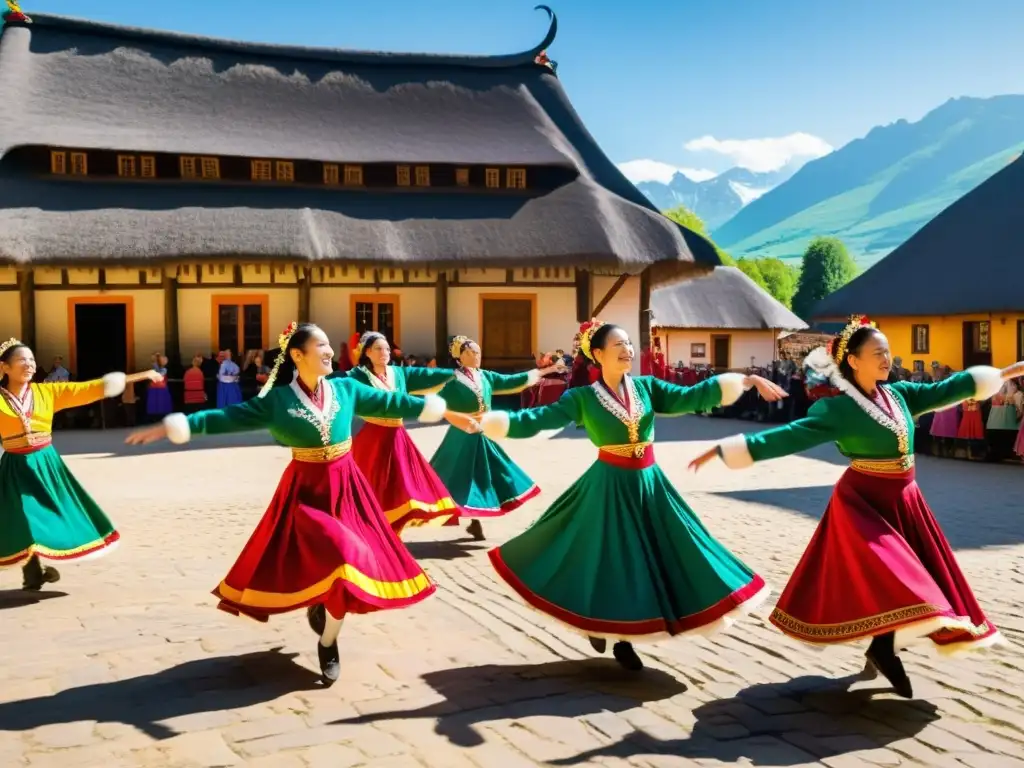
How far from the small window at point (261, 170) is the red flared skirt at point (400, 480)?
579 inches

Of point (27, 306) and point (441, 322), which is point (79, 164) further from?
point (441, 322)

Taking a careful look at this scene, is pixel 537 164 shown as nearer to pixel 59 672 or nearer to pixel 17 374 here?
pixel 17 374

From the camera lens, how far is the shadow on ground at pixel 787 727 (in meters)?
3.62

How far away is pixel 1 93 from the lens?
20703 mm

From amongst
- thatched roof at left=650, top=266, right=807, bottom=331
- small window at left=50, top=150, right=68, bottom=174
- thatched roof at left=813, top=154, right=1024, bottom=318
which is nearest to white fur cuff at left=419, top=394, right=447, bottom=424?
thatched roof at left=813, top=154, right=1024, bottom=318

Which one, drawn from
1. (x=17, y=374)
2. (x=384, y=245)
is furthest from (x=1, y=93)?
(x=17, y=374)

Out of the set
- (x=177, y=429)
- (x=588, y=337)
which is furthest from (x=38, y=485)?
(x=588, y=337)

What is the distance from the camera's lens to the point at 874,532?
162 inches

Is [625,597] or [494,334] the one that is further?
[494,334]

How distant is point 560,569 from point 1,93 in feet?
67.7

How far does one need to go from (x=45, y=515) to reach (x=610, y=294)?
52.9 ft

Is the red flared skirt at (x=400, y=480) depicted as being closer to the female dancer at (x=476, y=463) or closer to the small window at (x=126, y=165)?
the female dancer at (x=476, y=463)

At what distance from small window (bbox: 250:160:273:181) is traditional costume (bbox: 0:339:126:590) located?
15247 mm

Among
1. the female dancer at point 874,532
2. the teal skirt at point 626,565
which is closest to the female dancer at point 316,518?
the teal skirt at point 626,565
